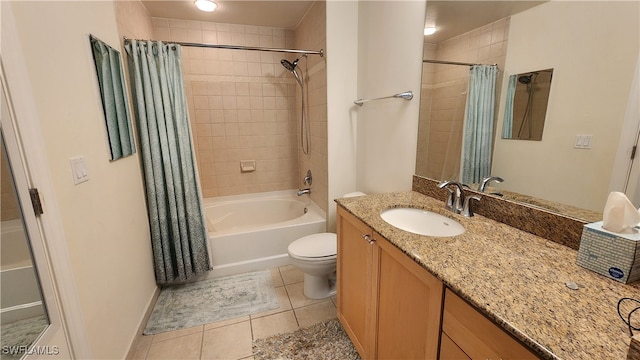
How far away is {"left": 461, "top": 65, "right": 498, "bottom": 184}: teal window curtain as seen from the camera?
4.09 ft

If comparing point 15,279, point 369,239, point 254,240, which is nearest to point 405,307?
point 369,239

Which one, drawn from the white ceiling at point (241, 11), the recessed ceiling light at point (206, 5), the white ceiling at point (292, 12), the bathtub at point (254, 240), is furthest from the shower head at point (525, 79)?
the recessed ceiling light at point (206, 5)

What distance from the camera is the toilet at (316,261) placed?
72.5 inches

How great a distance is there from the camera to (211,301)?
2014 mm

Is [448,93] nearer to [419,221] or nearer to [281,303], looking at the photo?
[419,221]

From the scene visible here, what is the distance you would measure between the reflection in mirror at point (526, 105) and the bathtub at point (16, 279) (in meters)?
1.88

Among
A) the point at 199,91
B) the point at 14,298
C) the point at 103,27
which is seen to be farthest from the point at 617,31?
the point at 199,91

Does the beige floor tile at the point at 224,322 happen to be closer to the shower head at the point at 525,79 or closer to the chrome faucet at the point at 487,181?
the chrome faucet at the point at 487,181

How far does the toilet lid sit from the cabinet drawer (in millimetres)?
1081

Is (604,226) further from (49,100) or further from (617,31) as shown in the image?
(49,100)

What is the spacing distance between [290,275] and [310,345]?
800 millimetres

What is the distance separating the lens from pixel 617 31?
2.73ft

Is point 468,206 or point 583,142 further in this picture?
point 468,206

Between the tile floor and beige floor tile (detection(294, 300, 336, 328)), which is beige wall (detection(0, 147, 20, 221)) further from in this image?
beige floor tile (detection(294, 300, 336, 328))
